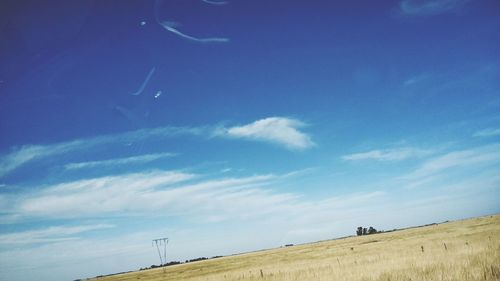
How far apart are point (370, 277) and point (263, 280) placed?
7.56 metres

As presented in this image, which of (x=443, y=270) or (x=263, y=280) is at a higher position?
(x=443, y=270)

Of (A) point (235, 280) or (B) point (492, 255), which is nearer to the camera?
(B) point (492, 255)

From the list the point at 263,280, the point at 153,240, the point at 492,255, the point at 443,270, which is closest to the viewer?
the point at 443,270

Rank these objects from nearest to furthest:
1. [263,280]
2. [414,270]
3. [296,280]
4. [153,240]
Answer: [414,270], [296,280], [263,280], [153,240]

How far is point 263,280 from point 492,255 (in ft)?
34.3

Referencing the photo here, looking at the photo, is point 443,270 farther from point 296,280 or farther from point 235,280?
point 235,280

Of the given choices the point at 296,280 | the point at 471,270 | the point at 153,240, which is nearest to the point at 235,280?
the point at 296,280

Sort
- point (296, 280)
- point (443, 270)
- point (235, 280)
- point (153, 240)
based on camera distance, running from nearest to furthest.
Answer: point (443, 270) → point (296, 280) → point (235, 280) → point (153, 240)

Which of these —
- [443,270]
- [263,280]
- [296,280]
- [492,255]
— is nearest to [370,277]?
[443,270]

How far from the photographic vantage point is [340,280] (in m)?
12.7

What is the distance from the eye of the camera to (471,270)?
1088 cm

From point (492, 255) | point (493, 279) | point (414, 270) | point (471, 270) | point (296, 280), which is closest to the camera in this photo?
point (493, 279)

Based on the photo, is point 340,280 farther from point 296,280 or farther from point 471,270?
point 471,270

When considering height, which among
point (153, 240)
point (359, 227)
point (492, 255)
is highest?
point (492, 255)
